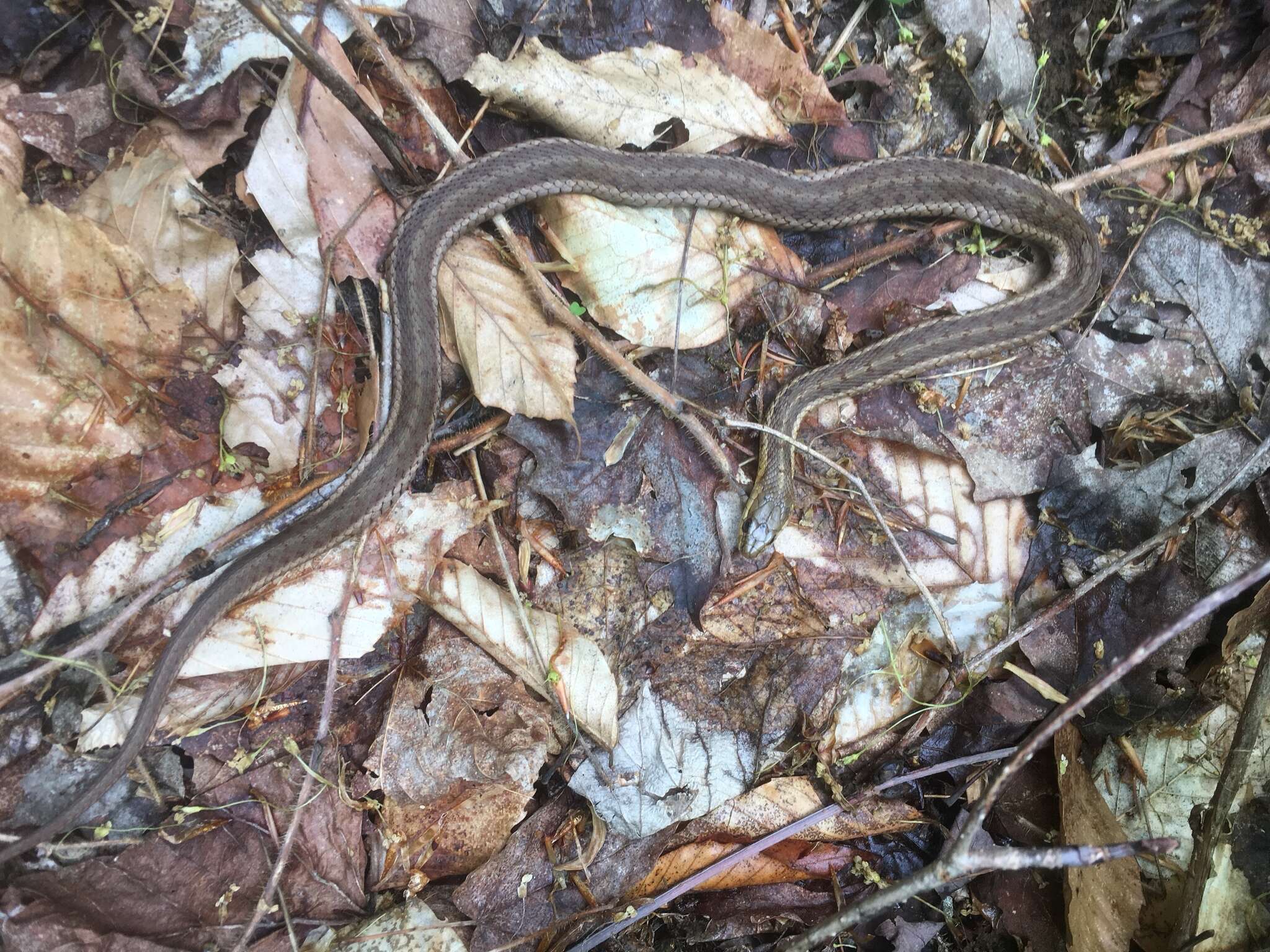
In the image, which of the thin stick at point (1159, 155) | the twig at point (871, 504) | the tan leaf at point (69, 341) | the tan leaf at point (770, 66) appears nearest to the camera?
the tan leaf at point (69, 341)

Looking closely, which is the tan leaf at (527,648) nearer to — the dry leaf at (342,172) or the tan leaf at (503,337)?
the tan leaf at (503,337)

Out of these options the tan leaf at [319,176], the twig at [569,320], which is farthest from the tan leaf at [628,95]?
the tan leaf at [319,176]

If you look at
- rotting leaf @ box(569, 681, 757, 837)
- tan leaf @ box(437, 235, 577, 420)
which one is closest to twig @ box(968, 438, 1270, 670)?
rotting leaf @ box(569, 681, 757, 837)

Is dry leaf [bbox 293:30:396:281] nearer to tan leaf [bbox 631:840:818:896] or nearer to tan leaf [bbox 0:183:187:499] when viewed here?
tan leaf [bbox 0:183:187:499]

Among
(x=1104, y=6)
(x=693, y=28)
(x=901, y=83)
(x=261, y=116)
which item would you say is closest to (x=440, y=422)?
(x=261, y=116)

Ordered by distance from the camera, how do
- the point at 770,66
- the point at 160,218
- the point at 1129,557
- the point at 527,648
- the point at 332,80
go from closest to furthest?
the point at 332,80, the point at 160,218, the point at 527,648, the point at 1129,557, the point at 770,66

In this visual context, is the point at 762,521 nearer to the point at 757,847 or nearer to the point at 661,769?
the point at 661,769

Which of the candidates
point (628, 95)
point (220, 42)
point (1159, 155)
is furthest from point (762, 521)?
point (220, 42)
